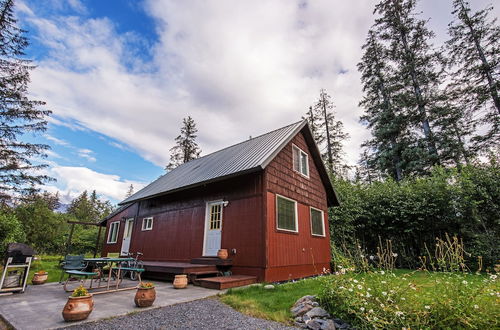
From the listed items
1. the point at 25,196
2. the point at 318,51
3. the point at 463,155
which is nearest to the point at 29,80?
the point at 25,196

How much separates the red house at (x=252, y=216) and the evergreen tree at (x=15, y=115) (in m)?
8.46

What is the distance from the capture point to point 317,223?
10.2 meters

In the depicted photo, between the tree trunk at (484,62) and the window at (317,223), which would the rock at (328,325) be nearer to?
the window at (317,223)

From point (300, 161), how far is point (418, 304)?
7.18 m

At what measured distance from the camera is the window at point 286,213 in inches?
303

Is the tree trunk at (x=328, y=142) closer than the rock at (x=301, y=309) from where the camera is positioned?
No

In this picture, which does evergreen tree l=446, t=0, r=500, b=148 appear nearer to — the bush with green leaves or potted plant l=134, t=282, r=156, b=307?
the bush with green leaves

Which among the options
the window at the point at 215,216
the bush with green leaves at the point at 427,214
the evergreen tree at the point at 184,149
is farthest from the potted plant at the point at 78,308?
the evergreen tree at the point at 184,149

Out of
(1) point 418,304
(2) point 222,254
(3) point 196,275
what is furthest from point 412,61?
(3) point 196,275

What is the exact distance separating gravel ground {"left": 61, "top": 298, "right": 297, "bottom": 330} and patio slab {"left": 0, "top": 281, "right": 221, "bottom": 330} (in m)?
0.26

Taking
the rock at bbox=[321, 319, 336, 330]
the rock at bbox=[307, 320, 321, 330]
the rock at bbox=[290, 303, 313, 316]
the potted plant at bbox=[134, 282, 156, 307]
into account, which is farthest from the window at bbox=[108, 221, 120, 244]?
the rock at bbox=[321, 319, 336, 330]

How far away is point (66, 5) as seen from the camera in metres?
7.45

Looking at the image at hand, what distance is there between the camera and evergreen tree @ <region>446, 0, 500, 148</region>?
13.4m

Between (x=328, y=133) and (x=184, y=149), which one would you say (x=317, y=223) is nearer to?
(x=328, y=133)
